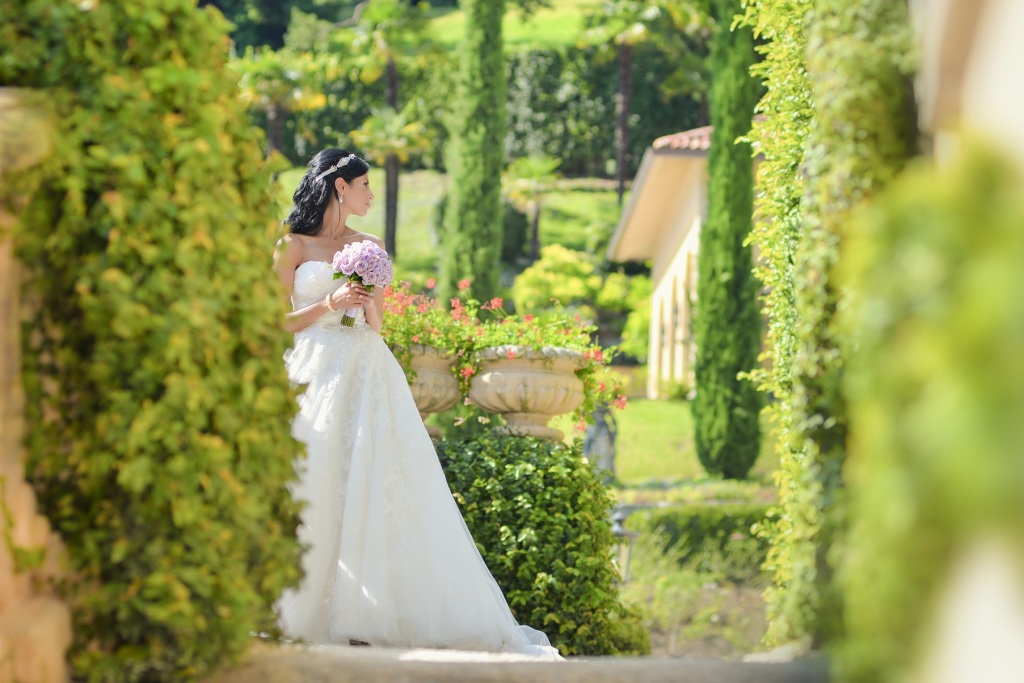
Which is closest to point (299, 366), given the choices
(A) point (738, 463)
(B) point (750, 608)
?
(B) point (750, 608)

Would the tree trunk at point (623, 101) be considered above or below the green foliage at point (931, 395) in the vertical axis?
above

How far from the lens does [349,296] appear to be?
217 inches

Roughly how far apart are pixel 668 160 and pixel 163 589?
20656 mm

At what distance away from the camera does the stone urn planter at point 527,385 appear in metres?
6.96

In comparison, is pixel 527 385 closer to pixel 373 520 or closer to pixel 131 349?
pixel 373 520

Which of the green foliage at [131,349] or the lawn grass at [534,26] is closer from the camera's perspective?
the green foliage at [131,349]

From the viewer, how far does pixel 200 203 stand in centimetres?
304

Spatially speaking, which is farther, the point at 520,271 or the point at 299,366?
the point at 520,271

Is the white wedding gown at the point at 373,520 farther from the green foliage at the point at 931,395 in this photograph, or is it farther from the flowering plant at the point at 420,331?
the green foliage at the point at 931,395

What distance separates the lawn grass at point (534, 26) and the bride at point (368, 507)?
39.5 m

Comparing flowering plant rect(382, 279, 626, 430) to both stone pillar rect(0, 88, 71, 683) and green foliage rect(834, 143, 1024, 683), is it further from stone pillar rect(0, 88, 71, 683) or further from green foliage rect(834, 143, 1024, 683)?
green foliage rect(834, 143, 1024, 683)

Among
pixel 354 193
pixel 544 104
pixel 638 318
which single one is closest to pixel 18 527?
pixel 354 193

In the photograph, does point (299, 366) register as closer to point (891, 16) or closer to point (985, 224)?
point (891, 16)

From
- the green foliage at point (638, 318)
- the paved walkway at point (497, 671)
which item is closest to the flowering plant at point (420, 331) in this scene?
the paved walkway at point (497, 671)
